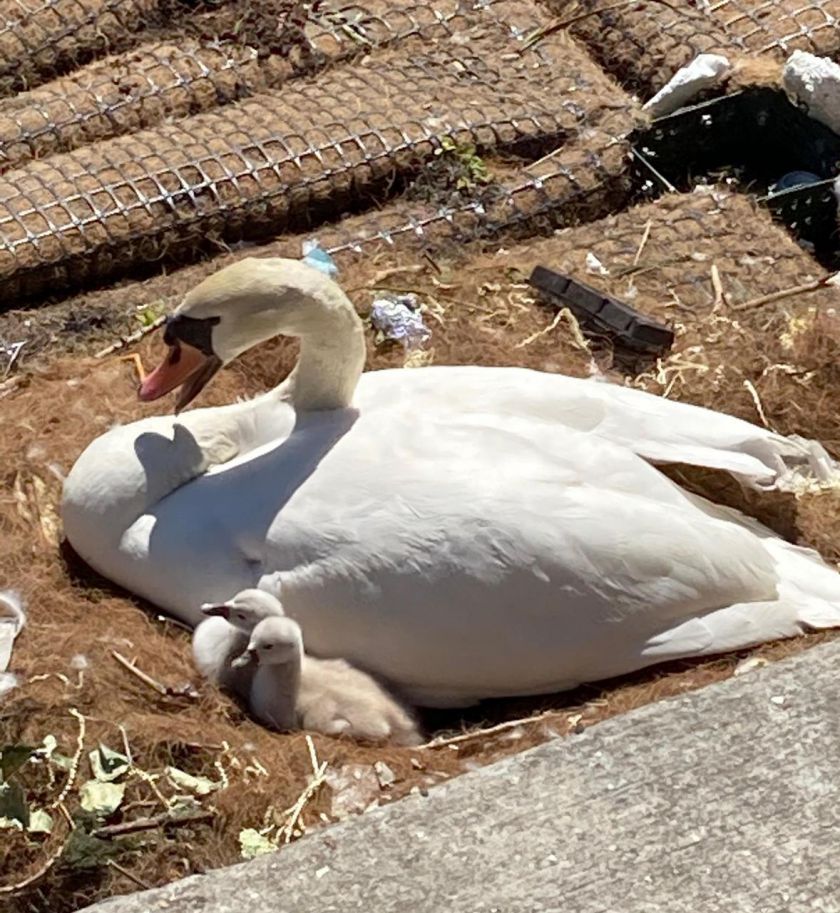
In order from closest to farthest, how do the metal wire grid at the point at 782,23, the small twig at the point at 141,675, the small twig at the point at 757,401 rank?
the small twig at the point at 141,675 → the small twig at the point at 757,401 → the metal wire grid at the point at 782,23

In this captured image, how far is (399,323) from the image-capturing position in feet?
15.3

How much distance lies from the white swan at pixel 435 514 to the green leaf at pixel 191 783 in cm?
46

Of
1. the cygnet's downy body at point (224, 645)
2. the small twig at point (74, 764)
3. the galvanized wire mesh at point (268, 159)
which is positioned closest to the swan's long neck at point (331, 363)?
the cygnet's downy body at point (224, 645)

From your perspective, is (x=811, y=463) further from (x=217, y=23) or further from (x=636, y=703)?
(x=217, y=23)

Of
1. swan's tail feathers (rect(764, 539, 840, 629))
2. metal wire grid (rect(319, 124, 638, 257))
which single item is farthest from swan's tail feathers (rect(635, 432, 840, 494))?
metal wire grid (rect(319, 124, 638, 257))

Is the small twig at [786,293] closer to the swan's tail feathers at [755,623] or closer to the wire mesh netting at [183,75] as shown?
the swan's tail feathers at [755,623]

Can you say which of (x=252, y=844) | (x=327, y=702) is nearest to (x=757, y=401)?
(x=327, y=702)

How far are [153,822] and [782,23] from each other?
4.06m

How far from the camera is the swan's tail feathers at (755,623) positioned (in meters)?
3.58

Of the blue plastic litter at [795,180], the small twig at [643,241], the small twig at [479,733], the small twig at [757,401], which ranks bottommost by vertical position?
the small twig at [479,733]

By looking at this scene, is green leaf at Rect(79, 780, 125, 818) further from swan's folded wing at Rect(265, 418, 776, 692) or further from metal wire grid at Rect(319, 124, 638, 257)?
metal wire grid at Rect(319, 124, 638, 257)

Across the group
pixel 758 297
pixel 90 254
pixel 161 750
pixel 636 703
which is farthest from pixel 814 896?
pixel 90 254

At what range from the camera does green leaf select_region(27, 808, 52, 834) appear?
10.2ft

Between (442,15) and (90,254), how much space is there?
178 cm
